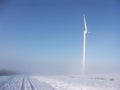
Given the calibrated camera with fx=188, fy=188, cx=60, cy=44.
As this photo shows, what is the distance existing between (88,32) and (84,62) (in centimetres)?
420

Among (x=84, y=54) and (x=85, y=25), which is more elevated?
(x=85, y=25)

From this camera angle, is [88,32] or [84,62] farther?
[88,32]

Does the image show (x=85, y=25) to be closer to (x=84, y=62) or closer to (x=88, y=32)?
(x=88, y=32)

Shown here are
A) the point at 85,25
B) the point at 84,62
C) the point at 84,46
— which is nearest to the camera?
the point at 84,62

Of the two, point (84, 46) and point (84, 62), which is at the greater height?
point (84, 46)

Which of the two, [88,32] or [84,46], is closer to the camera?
[84,46]

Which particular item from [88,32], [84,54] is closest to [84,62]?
[84,54]

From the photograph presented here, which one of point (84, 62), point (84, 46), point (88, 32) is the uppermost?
point (88, 32)

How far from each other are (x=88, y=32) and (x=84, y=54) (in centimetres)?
320

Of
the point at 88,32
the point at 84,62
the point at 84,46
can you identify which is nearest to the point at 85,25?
the point at 88,32

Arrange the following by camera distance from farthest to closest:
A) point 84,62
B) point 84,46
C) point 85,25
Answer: point 85,25
point 84,46
point 84,62

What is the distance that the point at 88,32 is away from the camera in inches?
693

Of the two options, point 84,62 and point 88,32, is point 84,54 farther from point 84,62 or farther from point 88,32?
point 88,32

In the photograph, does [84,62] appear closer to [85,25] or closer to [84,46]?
[84,46]
